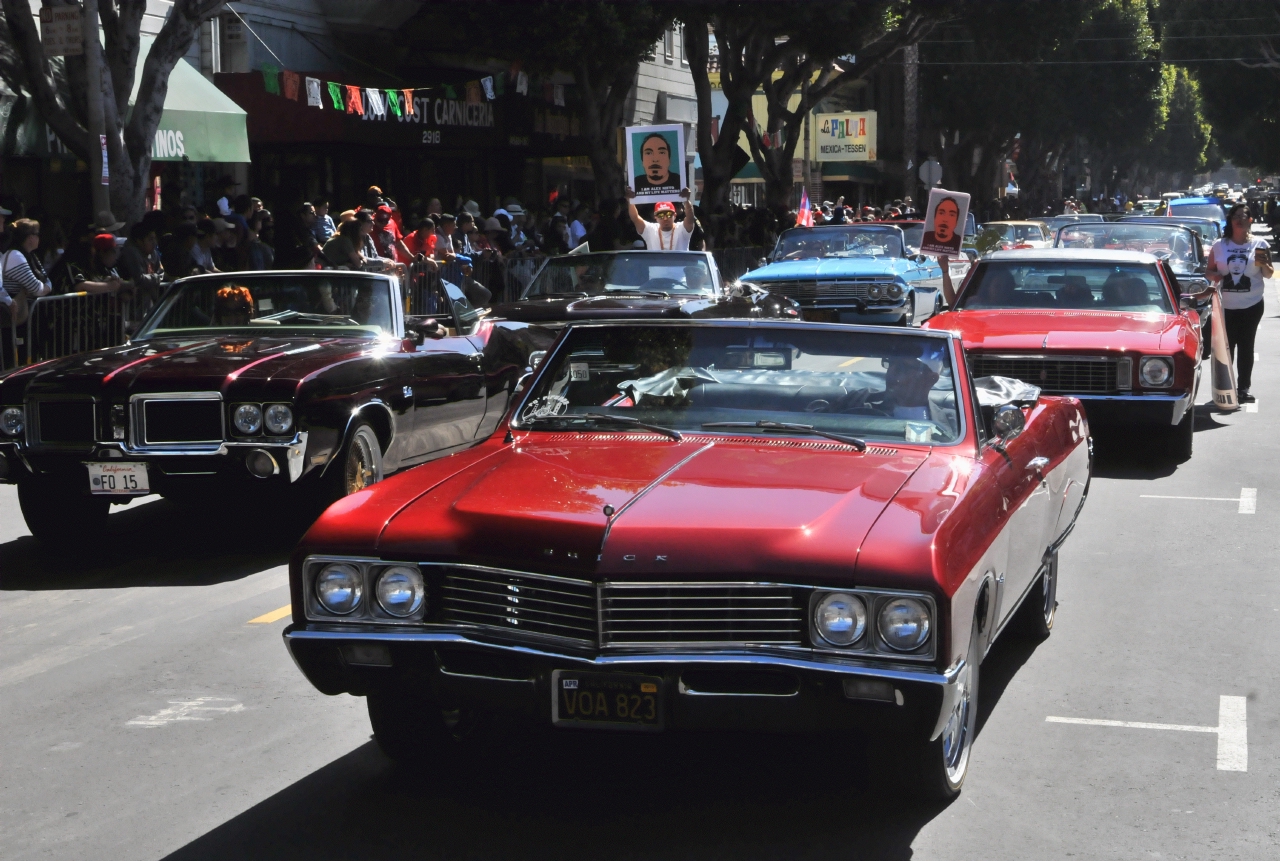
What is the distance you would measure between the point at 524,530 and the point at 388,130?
24469 mm

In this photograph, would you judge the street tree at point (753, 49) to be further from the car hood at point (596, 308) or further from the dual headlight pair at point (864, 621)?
the dual headlight pair at point (864, 621)

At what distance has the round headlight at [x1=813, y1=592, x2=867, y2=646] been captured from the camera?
14.2 ft

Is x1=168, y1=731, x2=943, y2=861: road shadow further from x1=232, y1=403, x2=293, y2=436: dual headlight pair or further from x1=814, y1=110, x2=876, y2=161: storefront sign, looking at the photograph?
x1=814, y1=110, x2=876, y2=161: storefront sign

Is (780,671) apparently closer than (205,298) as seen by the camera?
Yes

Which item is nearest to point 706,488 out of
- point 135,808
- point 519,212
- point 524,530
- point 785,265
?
point 524,530

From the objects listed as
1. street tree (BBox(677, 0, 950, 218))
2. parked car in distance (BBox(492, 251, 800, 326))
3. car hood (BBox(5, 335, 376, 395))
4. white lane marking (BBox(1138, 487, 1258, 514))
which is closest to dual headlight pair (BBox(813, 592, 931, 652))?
car hood (BBox(5, 335, 376, 395))

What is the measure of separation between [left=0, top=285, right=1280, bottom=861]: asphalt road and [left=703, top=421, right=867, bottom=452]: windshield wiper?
98cm

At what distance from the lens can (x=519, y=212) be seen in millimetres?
27719

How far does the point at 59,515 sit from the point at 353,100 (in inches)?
676

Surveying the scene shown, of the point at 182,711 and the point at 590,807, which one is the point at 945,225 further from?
the point at 590,807

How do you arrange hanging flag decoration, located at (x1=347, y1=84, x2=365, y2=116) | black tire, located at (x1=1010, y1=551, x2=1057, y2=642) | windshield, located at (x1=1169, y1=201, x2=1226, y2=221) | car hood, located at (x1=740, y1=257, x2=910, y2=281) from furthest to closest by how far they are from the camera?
windshield, located at (x1=1169, y1=201, x2=1226, y2=221) → hanging flag decoration, located at (x1=347, y1=84, x2=365, y2=116) → car hood, located at (x1=740, y1=257, x2=910, y2=281) → black tire, located at (x1=1010, y1=551, x2=1057, y2=642)

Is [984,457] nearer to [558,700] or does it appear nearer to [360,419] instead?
[558,700]

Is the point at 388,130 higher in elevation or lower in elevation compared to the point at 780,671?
higher

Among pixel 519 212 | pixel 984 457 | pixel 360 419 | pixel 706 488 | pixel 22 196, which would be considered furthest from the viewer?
pixel 519 212
